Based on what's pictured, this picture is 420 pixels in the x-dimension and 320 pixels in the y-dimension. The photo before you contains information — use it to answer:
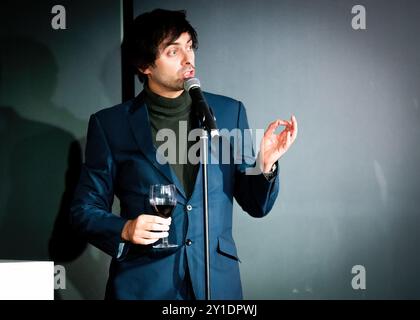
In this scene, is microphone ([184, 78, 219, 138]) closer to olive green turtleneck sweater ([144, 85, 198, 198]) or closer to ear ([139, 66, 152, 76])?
olive green turtleneck sweater ([144, 85, 198, 198])

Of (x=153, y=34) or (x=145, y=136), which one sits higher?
(x=153, y=34)

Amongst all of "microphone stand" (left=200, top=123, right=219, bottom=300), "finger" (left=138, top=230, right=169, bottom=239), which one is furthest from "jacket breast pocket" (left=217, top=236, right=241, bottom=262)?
"microphone stand" (left=200, top=123, right=219, bottom=300)

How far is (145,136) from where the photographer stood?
2516 millimetres

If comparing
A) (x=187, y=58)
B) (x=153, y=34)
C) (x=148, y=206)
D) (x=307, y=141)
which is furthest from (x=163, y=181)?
(x=307, y=141)

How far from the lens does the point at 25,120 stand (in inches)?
124

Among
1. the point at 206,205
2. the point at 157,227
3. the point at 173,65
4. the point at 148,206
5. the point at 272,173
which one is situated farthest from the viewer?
the point at 173,65

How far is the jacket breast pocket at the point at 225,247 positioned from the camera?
242 centimetres

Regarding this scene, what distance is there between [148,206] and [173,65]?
609 mm

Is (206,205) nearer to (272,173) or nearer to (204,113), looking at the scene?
(204,113)

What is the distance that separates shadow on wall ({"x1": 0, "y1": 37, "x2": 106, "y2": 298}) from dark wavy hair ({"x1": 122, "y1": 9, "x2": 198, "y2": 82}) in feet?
2.16

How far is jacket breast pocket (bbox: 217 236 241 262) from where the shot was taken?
7.95ft
